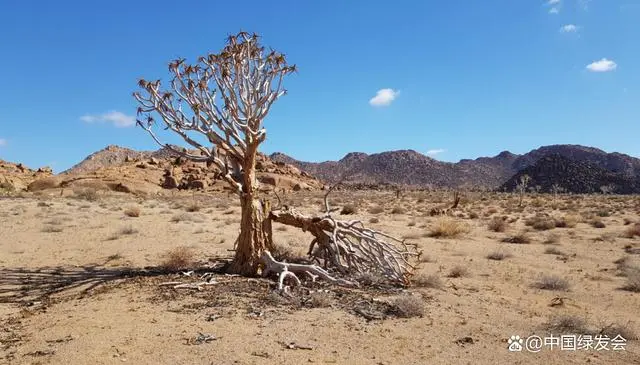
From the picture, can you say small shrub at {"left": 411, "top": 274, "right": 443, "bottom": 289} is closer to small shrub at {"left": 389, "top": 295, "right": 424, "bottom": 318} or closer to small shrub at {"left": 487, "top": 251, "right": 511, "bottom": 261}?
small shrub at {"left": 389, "top": 295, "right": 424, "bottom": 318}

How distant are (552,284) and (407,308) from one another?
320 cm

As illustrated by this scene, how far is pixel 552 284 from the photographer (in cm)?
781

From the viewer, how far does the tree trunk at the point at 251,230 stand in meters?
7.77

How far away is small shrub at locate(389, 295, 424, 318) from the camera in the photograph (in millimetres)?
5879

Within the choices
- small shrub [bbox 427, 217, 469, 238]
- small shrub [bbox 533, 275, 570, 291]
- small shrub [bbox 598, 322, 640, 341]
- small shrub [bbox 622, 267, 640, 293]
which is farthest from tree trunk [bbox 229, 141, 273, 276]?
small shrub [bbox 427, 217, 469, 238]

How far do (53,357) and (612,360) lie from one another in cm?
504

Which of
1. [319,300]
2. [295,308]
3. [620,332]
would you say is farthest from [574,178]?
[295,308]

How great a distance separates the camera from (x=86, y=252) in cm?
1073

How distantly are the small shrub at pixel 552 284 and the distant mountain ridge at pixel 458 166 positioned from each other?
2303 inches

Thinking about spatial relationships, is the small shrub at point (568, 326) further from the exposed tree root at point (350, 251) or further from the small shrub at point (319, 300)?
the small shrub at point (319, 300)

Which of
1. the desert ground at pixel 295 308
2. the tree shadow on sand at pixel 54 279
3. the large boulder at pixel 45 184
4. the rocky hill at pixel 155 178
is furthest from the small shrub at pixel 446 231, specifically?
the large boulder at pixel 45 184

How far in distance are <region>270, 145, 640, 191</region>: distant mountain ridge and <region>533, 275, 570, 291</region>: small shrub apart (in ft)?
192

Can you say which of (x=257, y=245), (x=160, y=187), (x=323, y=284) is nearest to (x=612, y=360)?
(x=323, y=284)

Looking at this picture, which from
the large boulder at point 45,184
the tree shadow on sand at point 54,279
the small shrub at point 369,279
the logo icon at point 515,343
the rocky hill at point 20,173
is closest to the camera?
the logo icon at point 515,343
